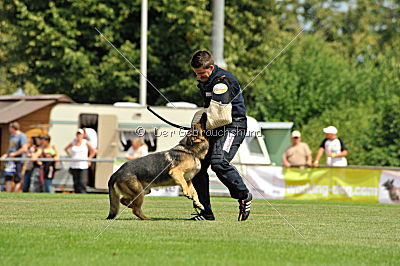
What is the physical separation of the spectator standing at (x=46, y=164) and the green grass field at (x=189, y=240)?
10.4 m

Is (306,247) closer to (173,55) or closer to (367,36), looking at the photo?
(173,55)

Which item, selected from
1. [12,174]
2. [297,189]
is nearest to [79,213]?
[297,189]

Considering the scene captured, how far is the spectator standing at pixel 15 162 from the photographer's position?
22.7m

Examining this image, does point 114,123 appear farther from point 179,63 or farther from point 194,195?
point 194,195

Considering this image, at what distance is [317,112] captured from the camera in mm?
35406

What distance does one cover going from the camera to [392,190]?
19.9 metres

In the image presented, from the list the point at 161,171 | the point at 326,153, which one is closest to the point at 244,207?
the point at 161,171

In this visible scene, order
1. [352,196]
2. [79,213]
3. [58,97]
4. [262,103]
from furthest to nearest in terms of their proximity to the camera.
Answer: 1. [262,103]
2. [58,97]
3. [352,196]
4. [79,213]

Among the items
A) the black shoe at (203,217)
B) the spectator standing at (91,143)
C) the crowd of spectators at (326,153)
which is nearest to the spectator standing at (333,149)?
the crowd of spectators at (326,153)

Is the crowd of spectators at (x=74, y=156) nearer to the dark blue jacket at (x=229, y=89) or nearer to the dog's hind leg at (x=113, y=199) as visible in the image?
the dark blue jacket at (x=229, y=89)

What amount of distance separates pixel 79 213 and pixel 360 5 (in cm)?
5327

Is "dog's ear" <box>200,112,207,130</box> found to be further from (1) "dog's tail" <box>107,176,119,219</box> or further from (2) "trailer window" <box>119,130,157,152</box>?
(2) "trailer window" <box>119,130,157,152</box>

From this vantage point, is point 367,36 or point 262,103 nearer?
point 262,103

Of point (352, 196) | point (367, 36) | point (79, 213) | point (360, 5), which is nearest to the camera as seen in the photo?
point (79, 213)
